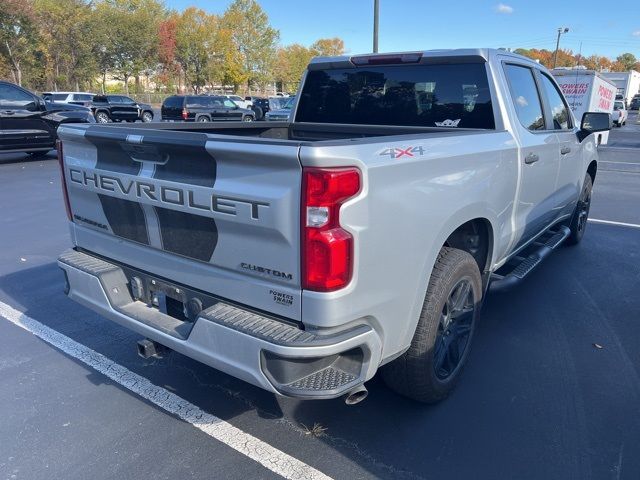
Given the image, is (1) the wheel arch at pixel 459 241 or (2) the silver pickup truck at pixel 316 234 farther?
(1) the wheel arch at pixel 459 241

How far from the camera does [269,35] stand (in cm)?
6538

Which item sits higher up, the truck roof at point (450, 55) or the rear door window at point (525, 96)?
the truck roof at point (450, 55)

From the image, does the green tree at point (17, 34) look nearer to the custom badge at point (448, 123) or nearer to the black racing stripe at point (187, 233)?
the custom badge at point (448, 123)

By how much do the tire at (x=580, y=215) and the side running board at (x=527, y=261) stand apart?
Answer: 51 cm

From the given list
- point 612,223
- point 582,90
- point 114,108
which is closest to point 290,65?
point 114,108

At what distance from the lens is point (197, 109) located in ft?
85.5

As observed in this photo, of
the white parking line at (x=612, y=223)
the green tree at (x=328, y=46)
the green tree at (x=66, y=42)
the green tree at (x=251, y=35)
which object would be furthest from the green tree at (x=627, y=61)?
the white parking line at (x=612, y=223)

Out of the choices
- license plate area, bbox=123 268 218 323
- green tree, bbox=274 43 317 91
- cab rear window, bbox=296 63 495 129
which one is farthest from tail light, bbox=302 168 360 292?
green tree, bbox=274 43 317 91

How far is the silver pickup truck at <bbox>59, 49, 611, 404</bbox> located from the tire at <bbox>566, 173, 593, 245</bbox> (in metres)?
2.45

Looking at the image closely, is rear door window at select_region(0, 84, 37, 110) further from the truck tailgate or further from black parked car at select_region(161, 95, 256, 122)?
black parked car at select_region(161, 95, 256, 122)

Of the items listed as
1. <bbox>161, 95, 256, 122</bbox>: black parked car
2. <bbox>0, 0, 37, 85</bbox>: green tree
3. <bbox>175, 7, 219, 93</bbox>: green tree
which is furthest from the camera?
<bbox>175, 7, 219, 93</bbox>: green tree

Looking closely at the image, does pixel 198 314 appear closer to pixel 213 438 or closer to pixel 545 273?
pixel 213 438

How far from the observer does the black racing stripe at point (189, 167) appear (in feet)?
7.73

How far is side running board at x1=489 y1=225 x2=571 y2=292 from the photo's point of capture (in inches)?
160
